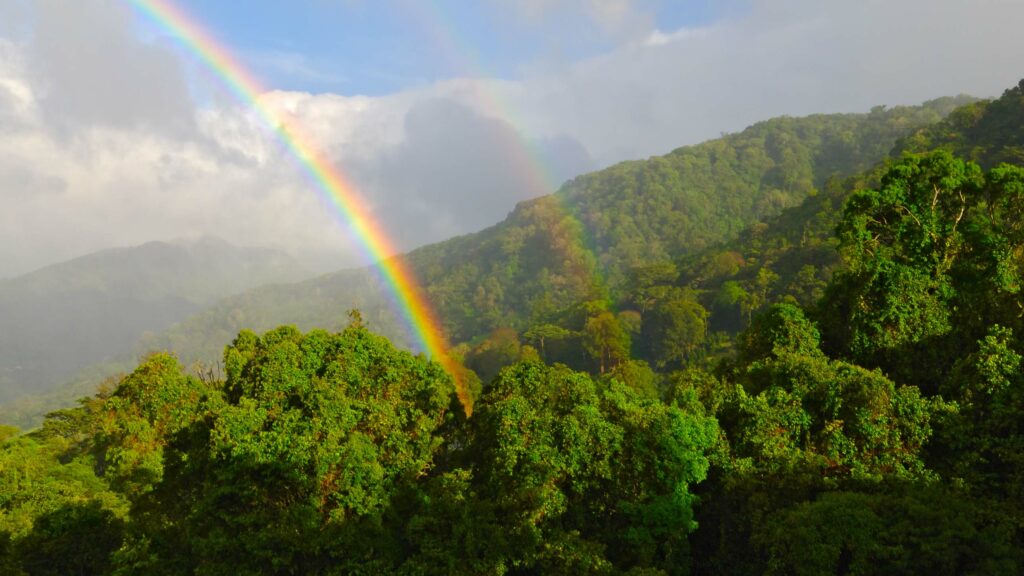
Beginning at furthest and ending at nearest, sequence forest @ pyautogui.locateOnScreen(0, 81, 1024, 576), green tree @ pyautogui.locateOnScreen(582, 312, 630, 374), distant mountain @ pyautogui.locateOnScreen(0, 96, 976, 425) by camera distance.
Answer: distant mountain @ pyautogui.locateOnScreen(0, 96, 976, 425) < green tree @ pyautogui.locateOnScreen(582, 312, 630, 374) < forest @ pyautogui.locateOnScreen(0, 81, 1024, 576)

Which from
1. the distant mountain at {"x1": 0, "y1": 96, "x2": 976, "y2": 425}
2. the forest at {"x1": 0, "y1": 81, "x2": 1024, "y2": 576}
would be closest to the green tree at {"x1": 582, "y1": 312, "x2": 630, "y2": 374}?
the forest at {"x1": 0, "y1": 81, "x2": 1024, "y2": 576}

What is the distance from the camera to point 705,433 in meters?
16.2

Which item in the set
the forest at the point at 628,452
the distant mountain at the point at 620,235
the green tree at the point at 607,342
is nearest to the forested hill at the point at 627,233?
the distant mountain at the point at 620,235

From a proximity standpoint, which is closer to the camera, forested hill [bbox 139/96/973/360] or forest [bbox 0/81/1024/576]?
forest [bbox 0/81/1024/576]

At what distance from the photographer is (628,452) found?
15898mm

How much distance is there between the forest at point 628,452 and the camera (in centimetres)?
1377

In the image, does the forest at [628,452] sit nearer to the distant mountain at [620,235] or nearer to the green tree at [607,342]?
the green tree at [607,342]

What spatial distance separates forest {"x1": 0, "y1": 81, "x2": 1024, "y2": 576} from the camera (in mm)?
13766

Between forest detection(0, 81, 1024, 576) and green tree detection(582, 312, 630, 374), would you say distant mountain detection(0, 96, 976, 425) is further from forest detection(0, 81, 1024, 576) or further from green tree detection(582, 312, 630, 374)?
forest detection(0, 81, 1024, 576)

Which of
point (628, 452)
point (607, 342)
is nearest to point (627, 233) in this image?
point (607, 342)

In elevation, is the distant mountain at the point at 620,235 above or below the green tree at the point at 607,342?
above

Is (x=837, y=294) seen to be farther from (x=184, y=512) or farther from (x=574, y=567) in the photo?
(x=184, y=512)

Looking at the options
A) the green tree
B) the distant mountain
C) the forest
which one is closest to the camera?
the forest

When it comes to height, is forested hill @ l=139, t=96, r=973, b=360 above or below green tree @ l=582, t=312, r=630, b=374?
above
